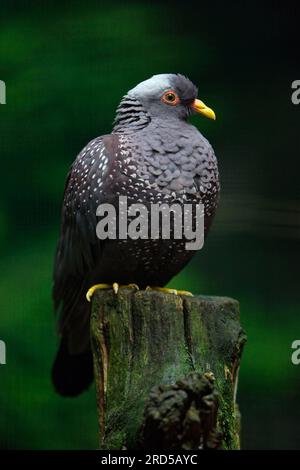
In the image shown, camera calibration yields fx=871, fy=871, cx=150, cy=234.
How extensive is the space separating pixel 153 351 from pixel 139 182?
626 mm

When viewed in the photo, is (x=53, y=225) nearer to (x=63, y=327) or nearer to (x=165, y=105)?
(x=63, y=327)

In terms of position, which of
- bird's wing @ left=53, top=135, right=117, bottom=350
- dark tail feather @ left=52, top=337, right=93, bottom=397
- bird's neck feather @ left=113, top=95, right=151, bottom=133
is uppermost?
bird's neck feather @ left=113, top=95, right=151, bottom=133

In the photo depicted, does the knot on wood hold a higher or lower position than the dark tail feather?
lower

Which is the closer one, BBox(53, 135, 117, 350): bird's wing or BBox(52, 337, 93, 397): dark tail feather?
BBox(53, 135, 117, 350): bird's wing

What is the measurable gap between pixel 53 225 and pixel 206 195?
1.78 m

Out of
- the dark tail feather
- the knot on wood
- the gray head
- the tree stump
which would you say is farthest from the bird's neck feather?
the knot on wood

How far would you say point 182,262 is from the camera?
10.8 feet

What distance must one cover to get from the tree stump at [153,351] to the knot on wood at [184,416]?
0.37 ft

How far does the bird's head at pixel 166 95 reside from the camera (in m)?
3.27

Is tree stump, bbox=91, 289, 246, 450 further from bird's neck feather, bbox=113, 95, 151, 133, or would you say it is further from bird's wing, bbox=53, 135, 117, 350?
bird's neck feather, bbox=113, 95, 151, 133

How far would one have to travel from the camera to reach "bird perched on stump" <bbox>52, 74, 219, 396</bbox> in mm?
3125

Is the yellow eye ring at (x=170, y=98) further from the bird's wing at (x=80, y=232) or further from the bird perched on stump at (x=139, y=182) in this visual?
the bird's wing at (x=80, y=232)

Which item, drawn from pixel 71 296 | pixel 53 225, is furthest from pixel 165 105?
pixel 53 225

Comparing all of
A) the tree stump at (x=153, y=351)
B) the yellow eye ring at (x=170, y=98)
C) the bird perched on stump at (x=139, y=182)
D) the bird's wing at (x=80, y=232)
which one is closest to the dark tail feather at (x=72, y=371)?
the bird's wing at (x=80, y=232)
